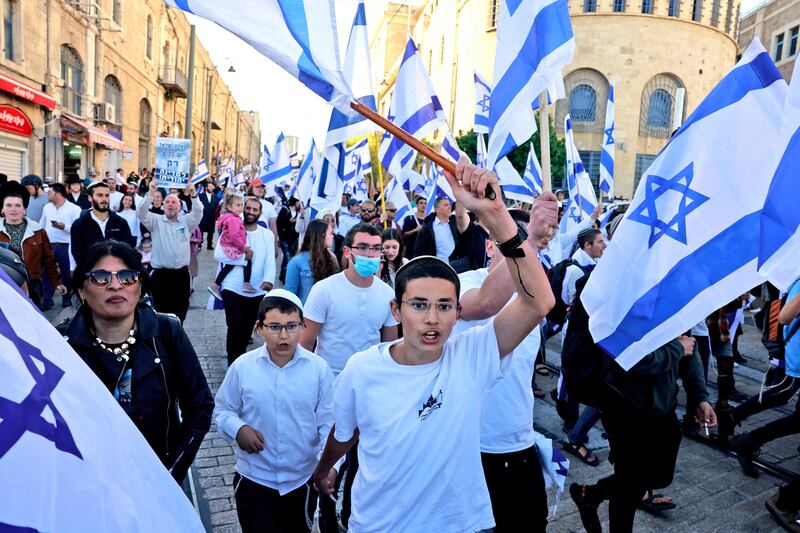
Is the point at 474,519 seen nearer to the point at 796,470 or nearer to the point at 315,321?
the point at 315,321

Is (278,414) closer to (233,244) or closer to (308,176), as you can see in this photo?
(233,244)

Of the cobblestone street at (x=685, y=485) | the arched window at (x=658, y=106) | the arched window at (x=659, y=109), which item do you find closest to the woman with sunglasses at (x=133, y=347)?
the cobblestone street at (x=685, y=485)

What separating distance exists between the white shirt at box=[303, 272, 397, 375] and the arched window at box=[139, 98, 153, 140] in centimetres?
3465

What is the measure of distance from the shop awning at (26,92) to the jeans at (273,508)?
60.7 ft

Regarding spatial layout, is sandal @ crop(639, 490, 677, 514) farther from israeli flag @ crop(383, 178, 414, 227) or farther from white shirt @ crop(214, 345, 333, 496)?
israeli flag @ crop(383, 178, 414, 227)

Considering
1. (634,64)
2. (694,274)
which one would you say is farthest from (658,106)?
(694,274)

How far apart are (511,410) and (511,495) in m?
0.41

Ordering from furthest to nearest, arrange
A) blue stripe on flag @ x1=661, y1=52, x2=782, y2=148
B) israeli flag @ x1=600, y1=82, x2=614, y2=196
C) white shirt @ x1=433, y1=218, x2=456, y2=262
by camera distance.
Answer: israeli flag @ x1=600, y1=82, x2=614, y2=196 < white shirt @ x1=433, y1=218, x2=456, y2=262 < blue stripe on flag @ x1=661, y1=52, x2=782, y2=148

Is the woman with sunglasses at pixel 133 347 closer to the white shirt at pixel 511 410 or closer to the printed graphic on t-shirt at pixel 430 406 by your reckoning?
the printed graphic on t-shirt at pixel 430 406

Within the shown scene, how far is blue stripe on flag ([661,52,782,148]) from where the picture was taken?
301 cm

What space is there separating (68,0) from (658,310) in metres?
26.2

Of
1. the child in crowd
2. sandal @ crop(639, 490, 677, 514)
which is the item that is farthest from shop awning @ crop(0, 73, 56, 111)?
sandal @ crop(639, 490, 677, 514)

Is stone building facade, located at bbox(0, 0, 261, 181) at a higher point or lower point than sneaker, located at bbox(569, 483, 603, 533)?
higher

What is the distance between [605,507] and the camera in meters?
4.34
